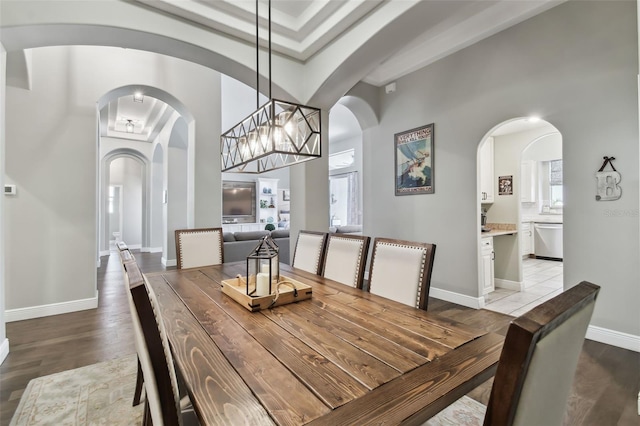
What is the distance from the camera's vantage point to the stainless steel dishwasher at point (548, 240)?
6184 mm

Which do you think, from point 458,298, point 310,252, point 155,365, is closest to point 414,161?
point 458,298

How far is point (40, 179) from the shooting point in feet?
10.8

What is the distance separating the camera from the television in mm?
9430

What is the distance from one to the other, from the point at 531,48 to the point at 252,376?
3.77 m

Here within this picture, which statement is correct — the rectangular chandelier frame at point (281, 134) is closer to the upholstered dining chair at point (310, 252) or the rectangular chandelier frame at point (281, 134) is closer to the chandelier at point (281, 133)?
the chandelier at point (281, 133)

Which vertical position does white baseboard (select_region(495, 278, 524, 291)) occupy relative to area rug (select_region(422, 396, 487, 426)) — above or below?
above

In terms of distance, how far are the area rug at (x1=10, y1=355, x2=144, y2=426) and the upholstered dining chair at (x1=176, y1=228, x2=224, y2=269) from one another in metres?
0.91

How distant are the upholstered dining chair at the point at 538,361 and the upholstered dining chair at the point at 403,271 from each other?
94 centimetres

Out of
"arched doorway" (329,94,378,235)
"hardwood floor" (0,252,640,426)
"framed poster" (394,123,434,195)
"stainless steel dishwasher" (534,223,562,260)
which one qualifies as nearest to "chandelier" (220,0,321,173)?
"hardwood floor" (0,252,640,426)

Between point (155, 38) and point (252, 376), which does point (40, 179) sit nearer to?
point (155, 38)

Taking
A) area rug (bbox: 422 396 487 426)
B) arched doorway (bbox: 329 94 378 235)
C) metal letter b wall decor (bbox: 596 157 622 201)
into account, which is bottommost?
area rug (bbox: 422 396 487 426)

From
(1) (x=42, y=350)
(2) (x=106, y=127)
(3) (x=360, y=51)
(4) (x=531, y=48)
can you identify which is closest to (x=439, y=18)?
(3) (x=360, y=51)

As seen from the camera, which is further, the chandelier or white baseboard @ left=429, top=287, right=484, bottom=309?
white baseboard @ left=429, top=287, right=484, bottom=309

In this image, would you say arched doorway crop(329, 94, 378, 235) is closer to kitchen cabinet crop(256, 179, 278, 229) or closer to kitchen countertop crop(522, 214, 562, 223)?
kitchen cabinet crop(256, 179, 278, 229)
